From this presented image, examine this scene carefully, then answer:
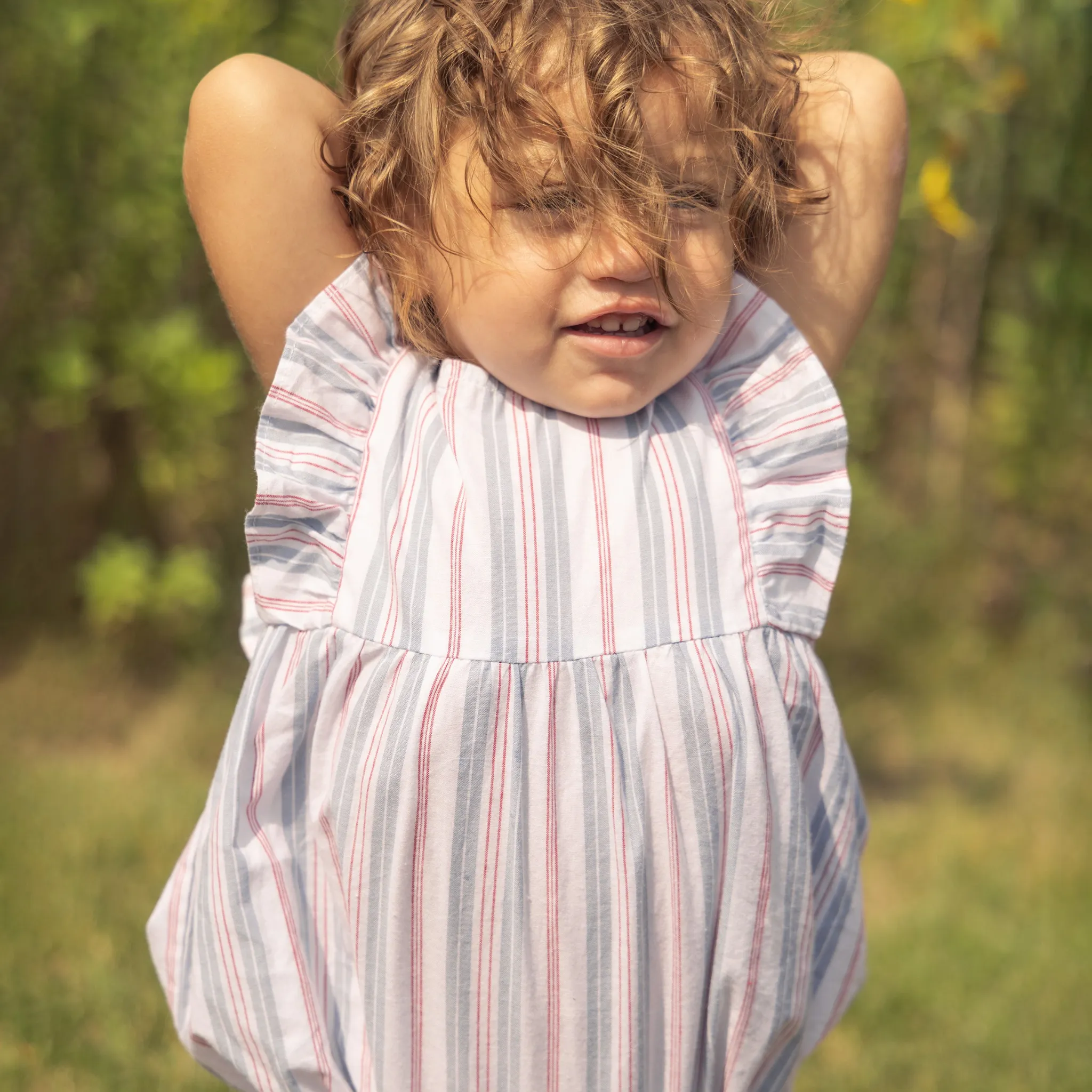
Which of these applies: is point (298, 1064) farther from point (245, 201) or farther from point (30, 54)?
point (30, 54)

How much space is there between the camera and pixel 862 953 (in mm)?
1063

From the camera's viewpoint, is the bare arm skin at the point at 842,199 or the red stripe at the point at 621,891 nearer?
the red stripe at the point at 621,891

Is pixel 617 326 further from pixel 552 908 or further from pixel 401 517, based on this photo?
pixel 552 908

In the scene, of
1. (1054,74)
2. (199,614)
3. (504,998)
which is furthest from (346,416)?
(1054,74)

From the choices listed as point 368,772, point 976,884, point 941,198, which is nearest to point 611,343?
point 368,772

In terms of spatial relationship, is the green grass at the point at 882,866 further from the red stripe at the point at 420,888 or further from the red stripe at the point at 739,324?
the red stripe at the point at 739,324

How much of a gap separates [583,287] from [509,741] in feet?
1.03

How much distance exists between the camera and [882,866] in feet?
7.66

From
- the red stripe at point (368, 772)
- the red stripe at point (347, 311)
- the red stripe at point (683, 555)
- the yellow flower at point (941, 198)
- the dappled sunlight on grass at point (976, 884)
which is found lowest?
the dappled sunlight on grass at point (976, 884)

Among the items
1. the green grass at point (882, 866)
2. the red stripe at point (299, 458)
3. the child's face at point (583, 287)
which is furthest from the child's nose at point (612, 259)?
the green grass at point (882, 866)

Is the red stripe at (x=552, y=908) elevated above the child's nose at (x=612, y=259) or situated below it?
below

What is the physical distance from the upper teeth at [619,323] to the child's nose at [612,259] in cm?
4

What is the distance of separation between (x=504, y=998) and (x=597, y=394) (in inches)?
16.9

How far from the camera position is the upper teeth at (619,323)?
917 mm
